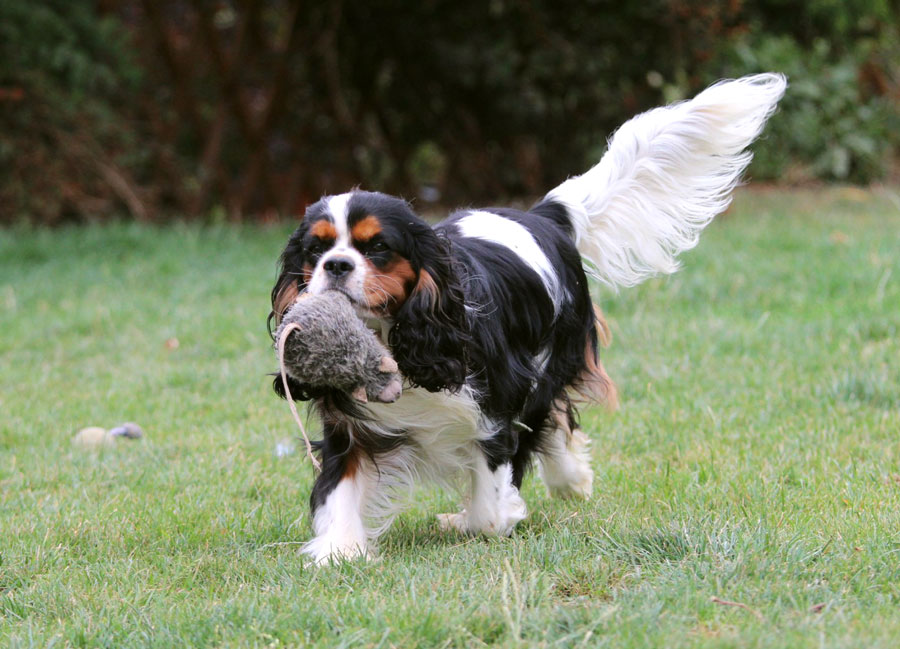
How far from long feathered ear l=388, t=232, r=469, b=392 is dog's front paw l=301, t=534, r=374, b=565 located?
53cm

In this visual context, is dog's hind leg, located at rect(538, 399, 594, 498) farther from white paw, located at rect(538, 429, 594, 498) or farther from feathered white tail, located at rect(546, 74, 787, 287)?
feathered white tail, located at rect(546, 74, 787, 287)

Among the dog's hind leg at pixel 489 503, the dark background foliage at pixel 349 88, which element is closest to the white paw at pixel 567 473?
the dog's hind leg at pixel 489 503

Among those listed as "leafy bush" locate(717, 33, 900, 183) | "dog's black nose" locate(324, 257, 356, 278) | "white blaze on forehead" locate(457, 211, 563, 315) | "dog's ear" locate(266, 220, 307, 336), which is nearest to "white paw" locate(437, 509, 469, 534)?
"white blaze on forehead" locate(457, 211, 563, 315)

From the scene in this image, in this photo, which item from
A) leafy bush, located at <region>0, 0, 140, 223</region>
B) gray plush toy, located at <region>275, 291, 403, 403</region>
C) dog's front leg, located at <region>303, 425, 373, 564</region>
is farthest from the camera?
leafy bush, located at <region>0, 0, 140, 223</region>

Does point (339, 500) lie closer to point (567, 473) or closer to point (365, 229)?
point (365, 229)

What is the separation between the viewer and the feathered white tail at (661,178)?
4.88 metres

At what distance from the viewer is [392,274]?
359 centimetres

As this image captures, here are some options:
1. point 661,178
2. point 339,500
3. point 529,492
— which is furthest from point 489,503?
point 661,178

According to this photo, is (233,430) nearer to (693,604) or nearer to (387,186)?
(693,604)

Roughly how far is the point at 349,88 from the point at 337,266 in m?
9.53

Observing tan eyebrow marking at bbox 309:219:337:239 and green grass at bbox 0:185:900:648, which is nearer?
green grass at bbox 0:185:900:648

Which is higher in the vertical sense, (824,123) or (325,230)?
(325,230)

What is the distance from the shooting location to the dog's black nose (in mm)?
3445

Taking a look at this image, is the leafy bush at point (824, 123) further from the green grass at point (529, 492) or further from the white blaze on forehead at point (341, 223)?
the white blaze on forehead at point (341, 223)
